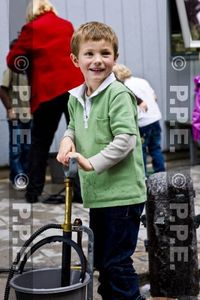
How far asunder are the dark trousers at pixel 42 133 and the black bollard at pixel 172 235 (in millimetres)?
2265

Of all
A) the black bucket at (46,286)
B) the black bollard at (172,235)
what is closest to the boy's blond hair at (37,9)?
the black bollard at (172,235)

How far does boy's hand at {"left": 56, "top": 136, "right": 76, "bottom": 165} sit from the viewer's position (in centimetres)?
318

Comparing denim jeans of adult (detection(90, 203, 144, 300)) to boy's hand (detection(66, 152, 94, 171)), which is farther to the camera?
denim jeans of adult (detection(90, 203, 144, 300))

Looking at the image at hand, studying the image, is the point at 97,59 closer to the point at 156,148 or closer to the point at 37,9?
the point at 37,9

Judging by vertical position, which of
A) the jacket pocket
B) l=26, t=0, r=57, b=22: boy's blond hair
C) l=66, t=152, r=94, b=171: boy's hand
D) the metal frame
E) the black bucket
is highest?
the metal frame

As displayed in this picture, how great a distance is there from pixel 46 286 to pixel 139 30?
18.5 ft

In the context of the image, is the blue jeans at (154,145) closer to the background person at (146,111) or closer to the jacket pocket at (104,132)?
the background person at (146,111)

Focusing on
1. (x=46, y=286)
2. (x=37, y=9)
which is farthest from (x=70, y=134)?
(x=37, y=9)

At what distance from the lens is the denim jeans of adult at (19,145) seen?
7003mm

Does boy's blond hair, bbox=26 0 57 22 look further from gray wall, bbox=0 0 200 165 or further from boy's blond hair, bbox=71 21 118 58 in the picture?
boy's blond hair, bbox=71 21 118 58

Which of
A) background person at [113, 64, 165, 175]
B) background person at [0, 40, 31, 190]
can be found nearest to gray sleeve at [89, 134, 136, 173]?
background person at [113, 64, 165, 175]

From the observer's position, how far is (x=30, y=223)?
227 inches

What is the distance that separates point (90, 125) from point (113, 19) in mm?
5000

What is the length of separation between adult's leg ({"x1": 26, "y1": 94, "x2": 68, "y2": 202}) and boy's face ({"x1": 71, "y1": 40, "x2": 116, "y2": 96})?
2803 mm
